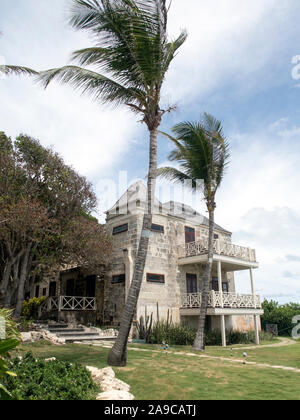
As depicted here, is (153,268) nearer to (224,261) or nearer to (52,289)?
(224,261)

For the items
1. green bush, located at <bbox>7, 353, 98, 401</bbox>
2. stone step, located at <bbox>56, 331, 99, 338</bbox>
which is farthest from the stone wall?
green bush, located at <bbox>7, 353, 98, 401</bbox>

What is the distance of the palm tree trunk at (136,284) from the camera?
802 cm

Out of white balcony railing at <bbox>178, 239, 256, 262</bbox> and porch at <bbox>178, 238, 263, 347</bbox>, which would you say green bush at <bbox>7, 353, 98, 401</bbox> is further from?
white balcony railing at <bbox>178, 239, 256, 262</bbox>

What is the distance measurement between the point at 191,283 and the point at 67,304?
6920 millimetres

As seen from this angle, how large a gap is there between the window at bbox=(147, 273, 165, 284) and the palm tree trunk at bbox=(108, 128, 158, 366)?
8.36 meters

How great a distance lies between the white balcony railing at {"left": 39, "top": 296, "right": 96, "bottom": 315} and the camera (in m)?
17.7

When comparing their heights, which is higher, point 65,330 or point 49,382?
point 49,382

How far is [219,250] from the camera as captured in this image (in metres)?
17.9

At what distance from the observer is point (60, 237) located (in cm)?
1437

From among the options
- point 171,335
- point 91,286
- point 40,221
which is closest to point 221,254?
point 171,335

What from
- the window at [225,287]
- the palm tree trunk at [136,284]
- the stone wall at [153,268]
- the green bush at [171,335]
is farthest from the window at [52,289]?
the palm tree trunk at [136,284]
